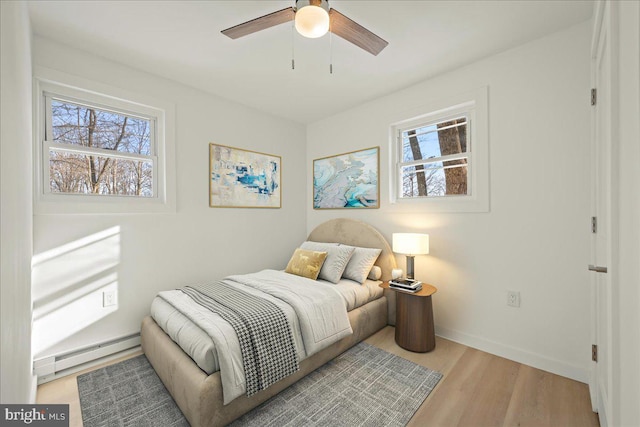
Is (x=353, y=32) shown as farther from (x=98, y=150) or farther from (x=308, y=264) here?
(x=98, y=150)

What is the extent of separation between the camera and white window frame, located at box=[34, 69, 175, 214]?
2.11m

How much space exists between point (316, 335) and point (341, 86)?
2502mm

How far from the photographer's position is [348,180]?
3557 mm

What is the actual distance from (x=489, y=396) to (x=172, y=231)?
9.98ft

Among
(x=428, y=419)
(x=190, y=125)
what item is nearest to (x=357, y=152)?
(x=190, y=125)

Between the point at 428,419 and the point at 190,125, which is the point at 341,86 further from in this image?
the point at 428,419

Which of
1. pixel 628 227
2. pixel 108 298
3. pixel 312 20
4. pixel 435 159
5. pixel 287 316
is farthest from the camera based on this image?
pixel 435 159

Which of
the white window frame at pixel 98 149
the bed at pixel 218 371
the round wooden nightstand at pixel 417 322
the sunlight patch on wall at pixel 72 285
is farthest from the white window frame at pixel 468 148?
the sunlight patch on wall at pixel 72 285

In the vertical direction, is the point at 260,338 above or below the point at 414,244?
below

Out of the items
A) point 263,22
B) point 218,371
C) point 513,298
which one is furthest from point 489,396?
point 263,22

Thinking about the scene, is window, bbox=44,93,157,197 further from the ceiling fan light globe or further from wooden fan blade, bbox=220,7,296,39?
the ceiling fan light globe

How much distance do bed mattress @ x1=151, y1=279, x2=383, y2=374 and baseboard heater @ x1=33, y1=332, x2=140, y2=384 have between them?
49 cm

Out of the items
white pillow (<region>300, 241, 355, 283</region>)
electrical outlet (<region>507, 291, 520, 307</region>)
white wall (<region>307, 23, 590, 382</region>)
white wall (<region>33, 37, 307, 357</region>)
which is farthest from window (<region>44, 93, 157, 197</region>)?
electrical outlet (<region>507, 291, 520, 307</region>)

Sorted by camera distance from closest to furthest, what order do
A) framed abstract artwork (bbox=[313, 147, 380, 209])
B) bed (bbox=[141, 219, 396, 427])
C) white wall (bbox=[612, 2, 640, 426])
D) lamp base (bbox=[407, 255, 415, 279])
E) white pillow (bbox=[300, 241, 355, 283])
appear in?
white wall (bbox=[612, 2, 640, 426]) < bed (bbox=[141, 219, 396, 427]) < lamp base (bbox=[407, 255, 415, 279]) < white pillow (bbox=[300, 241, 355, 283]) < framed abstract artwork (bbox=[313, 147, 380, 209])
